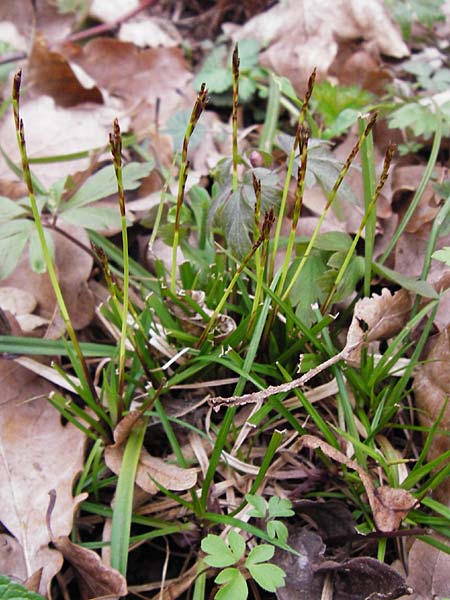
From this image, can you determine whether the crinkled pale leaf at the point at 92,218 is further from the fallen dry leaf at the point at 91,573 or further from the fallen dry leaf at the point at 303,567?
the fallen dry leaf at the point at 303,567

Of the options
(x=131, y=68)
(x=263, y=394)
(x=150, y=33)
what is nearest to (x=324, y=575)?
(x=263, y=394)

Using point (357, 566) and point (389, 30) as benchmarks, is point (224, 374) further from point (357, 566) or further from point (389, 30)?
point (389, 30)

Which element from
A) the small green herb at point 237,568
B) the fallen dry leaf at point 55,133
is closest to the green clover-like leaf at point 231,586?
the small green herb at point 237,568

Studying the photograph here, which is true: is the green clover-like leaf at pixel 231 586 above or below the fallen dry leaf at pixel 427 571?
above

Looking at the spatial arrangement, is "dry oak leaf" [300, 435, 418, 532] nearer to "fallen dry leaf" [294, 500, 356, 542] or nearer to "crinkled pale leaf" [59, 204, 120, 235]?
"fallen dry leaf" [294, 500, 356, 542]

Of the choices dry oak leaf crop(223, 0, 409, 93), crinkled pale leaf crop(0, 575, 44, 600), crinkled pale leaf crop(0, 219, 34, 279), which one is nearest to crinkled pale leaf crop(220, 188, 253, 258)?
crinkled pale leaf crop(0, 219, 34, 279)

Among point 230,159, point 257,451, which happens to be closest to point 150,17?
point 230,159
